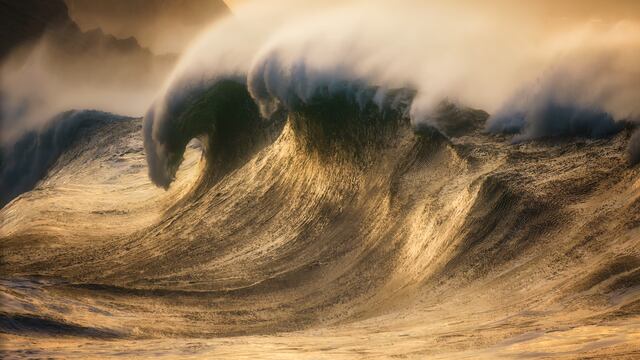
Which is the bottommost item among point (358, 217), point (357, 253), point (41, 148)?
point (357, 253)

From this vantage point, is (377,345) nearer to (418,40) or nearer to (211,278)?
(211,278)

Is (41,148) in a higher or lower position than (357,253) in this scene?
higher

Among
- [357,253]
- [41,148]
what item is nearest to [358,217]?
[357,253]

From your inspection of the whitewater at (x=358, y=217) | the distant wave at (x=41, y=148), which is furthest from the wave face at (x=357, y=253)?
the distant wave at (x=41, y=148)

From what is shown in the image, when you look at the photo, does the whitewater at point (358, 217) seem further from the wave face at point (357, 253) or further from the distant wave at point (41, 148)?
the distant wave at point (41, 148)

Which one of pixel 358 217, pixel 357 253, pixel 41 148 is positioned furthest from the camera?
pixel 41 148

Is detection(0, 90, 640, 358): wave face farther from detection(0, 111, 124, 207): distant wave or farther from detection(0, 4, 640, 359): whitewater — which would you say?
detection(0, 111, 124, 207): distant wave

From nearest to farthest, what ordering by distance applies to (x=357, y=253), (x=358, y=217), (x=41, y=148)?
1. (x=357, y=253)
2. (x=358, y=217)
3. (x=41, y=148)

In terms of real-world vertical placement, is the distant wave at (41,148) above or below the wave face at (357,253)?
above

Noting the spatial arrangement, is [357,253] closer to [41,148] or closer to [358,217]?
[358,217]

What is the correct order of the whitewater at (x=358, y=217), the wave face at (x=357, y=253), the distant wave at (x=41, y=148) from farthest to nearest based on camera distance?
the distant wave at (x=41, y=148) < the whitewater at (x=358, y=217) < the wave face at (x=357, y=253)

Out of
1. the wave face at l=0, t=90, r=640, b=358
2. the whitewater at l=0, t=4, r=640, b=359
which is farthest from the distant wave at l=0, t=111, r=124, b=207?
the wave face at l=0, t=90, r=640, b=358

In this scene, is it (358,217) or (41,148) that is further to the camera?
(41,148)
